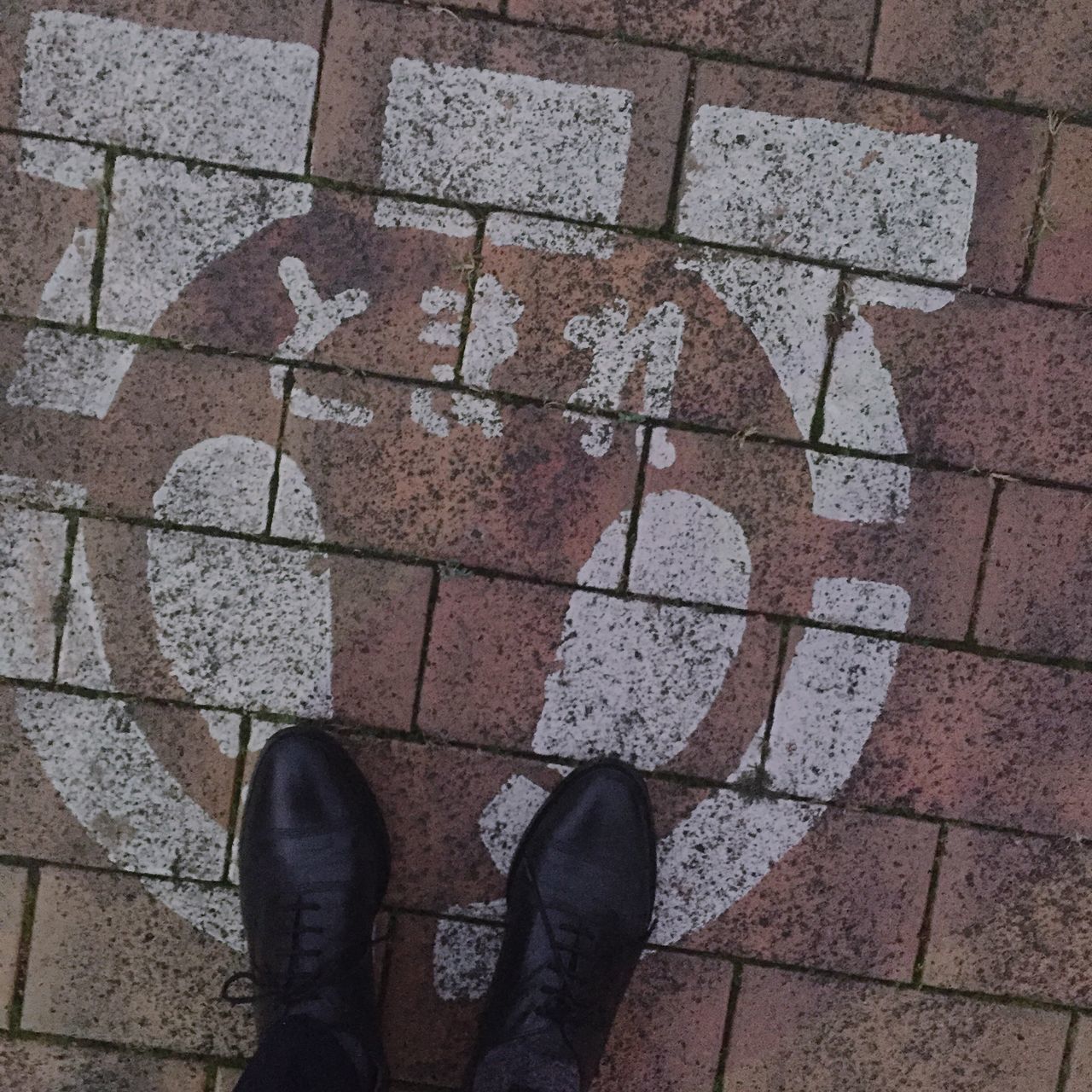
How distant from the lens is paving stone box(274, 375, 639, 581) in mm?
2254

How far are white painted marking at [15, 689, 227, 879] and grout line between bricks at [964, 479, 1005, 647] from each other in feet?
5.91

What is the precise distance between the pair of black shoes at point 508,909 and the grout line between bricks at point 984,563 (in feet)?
2.80

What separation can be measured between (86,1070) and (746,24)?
2.86 meters

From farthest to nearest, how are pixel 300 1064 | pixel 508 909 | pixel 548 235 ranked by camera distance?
1. pixel 508 909
2. pixel 548 235
3. pixel 300 1064

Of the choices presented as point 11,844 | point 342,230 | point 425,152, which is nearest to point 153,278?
point 342,230

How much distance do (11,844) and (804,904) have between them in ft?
6.10

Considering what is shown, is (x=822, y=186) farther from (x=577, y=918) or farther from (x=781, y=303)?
(x=577, y=918)

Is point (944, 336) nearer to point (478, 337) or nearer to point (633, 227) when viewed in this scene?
point (633, 227)

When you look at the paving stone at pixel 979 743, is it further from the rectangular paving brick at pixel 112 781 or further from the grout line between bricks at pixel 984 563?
the rectangular paving brick at pixel 112 781

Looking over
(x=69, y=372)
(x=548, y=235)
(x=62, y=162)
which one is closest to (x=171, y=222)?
(x=62, y=162)

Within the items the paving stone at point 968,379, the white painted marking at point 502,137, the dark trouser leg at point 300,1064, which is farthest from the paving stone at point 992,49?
the dark trouser leg at point 300,1064

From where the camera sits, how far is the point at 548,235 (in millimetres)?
2238

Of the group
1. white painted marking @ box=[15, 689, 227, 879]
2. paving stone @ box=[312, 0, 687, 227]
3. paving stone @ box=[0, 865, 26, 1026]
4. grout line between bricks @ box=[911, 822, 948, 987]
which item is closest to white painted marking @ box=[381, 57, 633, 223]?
paving stone @ box=[312, 0, 687, 227]

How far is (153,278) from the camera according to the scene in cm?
224
